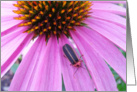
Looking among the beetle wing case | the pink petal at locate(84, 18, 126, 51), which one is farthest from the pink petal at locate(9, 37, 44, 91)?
the pink petal at locate(84, 18, 126, 51)

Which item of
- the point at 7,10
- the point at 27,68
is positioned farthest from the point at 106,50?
the point at 7,10

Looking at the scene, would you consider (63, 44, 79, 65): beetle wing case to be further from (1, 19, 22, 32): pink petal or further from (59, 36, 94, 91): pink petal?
(1, 19, 22, 32): pink petal

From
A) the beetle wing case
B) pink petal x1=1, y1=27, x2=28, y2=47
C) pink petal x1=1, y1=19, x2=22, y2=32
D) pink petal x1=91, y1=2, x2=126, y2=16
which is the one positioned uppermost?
pink petal x1=91, y1=2, x2=126, y2=16

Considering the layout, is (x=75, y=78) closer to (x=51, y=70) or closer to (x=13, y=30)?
(x=51, y=70)

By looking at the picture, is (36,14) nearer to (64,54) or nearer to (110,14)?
(64,54)

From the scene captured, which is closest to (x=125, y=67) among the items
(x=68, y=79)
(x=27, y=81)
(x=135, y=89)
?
(x=135, y=89)

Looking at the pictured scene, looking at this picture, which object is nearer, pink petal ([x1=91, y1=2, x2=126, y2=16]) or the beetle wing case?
the beetle wing case

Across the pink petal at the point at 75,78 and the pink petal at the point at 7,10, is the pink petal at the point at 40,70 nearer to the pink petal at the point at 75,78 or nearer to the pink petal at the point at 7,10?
the pink petal at the point at 75,78
